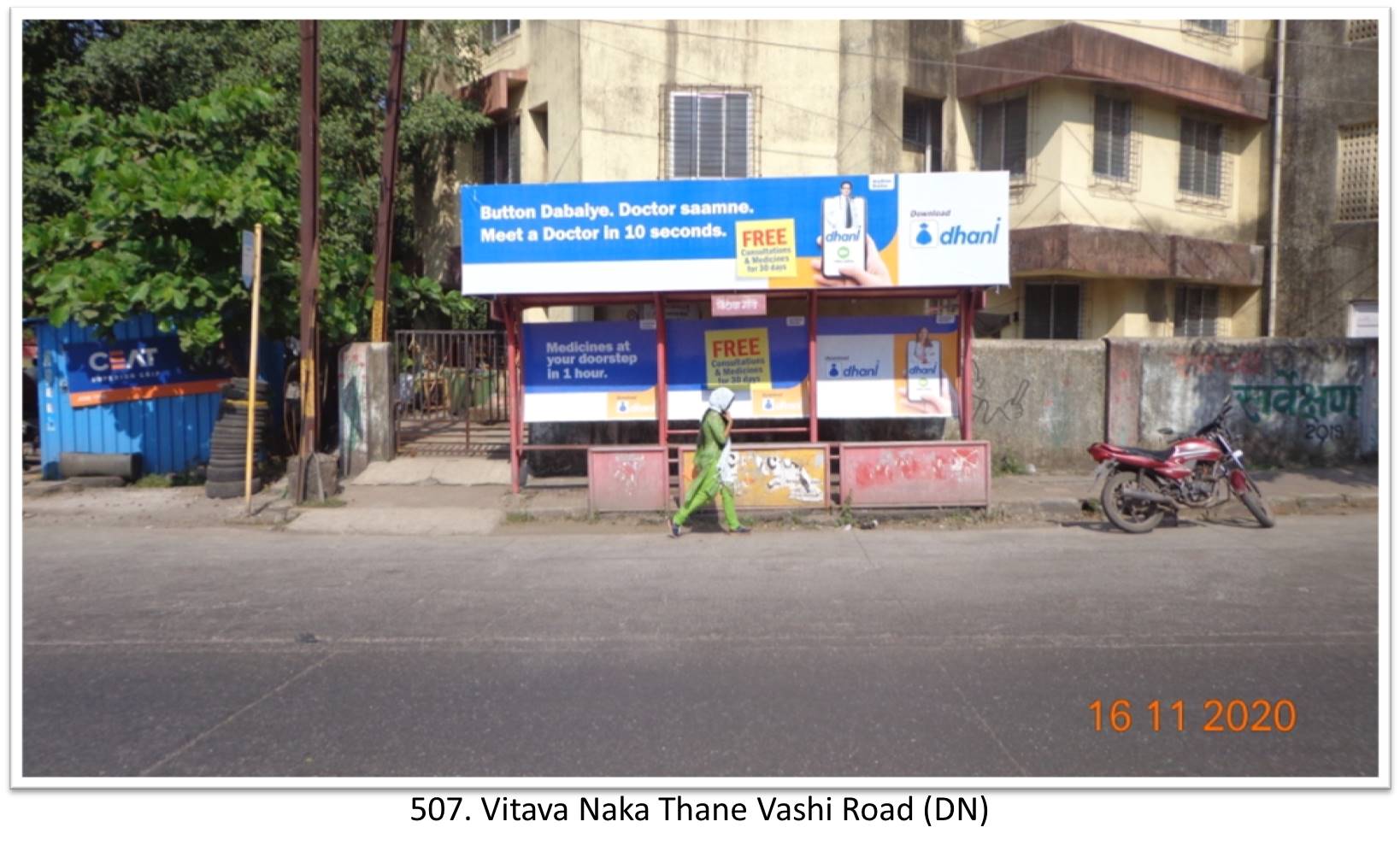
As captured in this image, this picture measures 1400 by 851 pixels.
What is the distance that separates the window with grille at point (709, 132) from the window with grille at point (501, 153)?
2900 mm

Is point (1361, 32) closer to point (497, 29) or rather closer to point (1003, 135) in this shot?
point (1003, 135)

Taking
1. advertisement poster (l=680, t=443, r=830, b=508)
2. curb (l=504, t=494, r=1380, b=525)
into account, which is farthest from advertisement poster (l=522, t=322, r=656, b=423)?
advertisement poster (l=680, t=443, r=830, b=508)

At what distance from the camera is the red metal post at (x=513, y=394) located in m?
12.4

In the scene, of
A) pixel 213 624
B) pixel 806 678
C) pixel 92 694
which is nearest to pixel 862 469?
pixel 806 678

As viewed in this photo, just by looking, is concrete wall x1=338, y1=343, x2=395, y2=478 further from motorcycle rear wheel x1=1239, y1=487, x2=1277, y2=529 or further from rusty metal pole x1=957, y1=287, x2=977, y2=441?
motorcycle rear wheel x1=1239, y1=487, x2=1277, y2=529

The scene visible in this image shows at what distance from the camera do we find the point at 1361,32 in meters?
17.5

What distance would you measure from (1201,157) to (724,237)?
10798 millimetres

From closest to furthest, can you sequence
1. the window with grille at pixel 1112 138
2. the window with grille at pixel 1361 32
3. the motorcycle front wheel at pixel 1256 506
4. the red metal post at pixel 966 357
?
the motorcycle front wheel at pixel 1256 506 → the red metal post at pixel 966 357 → the window with grille at pixel 1112 138 → the window with grille at pixel 1361 32

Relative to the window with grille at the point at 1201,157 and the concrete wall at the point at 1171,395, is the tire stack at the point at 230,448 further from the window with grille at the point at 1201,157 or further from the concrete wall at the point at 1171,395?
the window with grille at the point at 1201,157

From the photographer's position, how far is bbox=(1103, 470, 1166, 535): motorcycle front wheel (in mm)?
10117

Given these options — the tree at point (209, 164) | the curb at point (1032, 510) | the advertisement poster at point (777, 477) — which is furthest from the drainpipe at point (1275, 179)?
the tree at point (209, 164)

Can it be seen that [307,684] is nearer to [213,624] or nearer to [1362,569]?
[213,624]

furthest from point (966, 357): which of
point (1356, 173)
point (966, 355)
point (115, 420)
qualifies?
point (115, 420)

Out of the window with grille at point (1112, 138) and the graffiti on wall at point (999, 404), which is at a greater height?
the window with grille at point (1112, 138)
